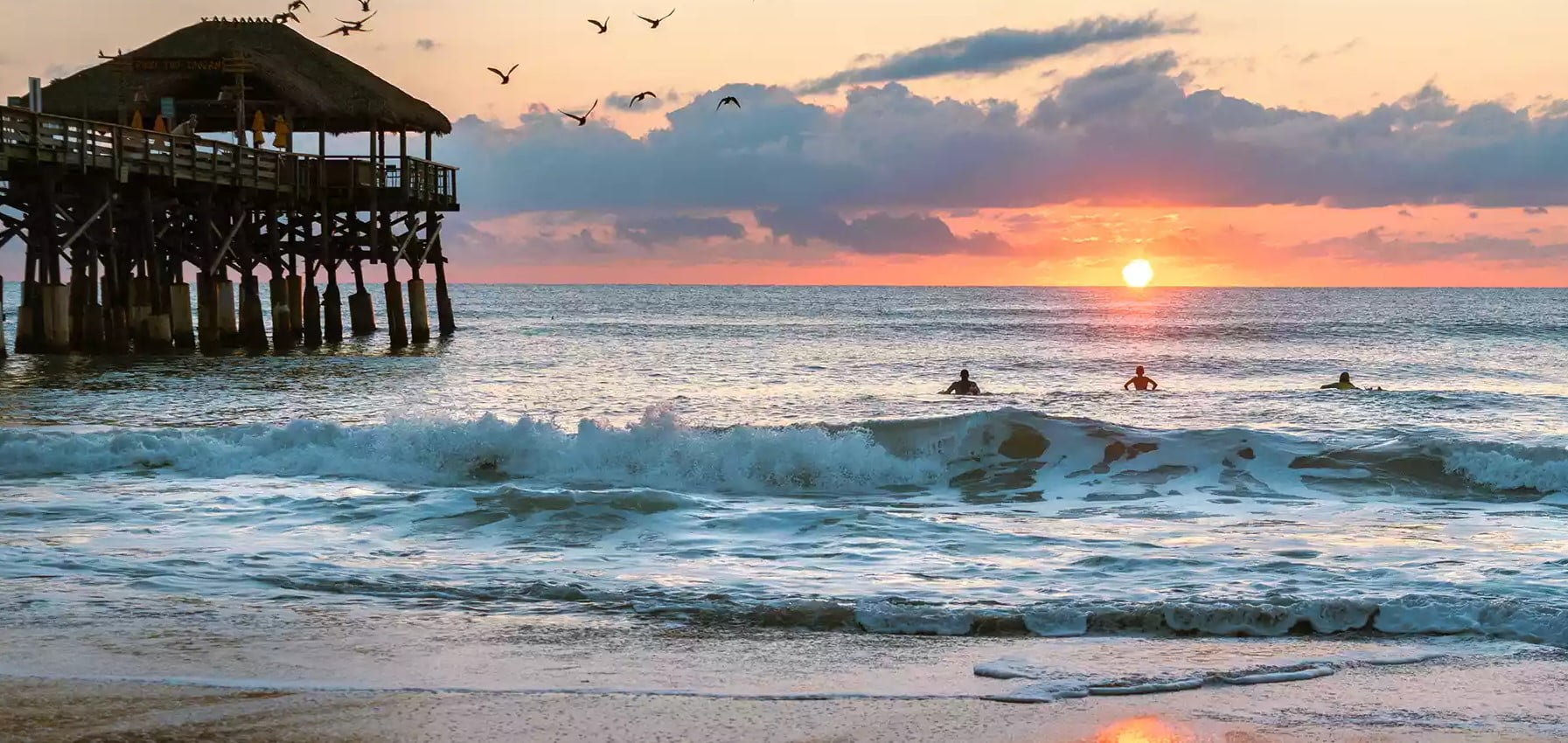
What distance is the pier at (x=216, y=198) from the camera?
89.7 ft

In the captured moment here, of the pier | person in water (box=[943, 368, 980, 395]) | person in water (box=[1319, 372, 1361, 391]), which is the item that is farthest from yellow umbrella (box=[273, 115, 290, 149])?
person in water (box=[1319, 372, 1361, 391])

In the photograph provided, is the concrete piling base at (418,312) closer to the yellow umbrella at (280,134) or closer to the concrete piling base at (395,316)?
the concrete piling base at (395,316)

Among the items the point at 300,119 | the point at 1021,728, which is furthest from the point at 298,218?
the point at 1021,728

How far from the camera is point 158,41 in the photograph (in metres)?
36.8

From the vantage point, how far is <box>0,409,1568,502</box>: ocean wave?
1459cm

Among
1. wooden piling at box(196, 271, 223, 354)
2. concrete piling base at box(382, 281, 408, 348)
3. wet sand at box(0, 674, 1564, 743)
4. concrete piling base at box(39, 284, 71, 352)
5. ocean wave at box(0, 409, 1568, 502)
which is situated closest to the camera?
wet sand at box(0, 674, 1564, 743)

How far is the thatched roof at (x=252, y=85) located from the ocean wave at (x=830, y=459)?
20.7m

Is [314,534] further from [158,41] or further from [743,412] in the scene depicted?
[158,41]

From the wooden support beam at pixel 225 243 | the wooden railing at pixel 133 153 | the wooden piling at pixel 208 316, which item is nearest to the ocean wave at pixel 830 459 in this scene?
the wooden railing at pixel 133 153

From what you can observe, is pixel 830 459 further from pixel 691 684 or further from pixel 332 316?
pixel 332 316

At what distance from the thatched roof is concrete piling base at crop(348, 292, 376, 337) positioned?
4905 millimetres

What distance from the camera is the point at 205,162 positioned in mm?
30312

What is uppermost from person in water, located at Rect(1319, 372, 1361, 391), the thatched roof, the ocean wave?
the thatched roof

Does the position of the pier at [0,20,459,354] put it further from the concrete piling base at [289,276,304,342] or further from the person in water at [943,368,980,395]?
the person in water at [943,368,980,395]
